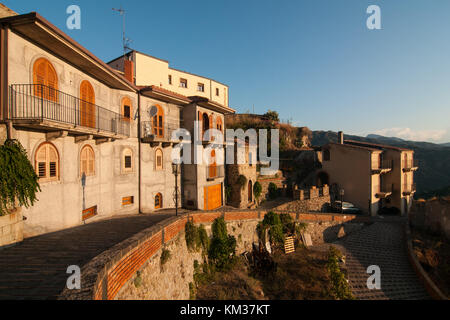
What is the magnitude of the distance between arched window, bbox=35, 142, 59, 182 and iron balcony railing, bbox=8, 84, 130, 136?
50.1 inches

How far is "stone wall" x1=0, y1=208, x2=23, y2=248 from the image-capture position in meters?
6.44

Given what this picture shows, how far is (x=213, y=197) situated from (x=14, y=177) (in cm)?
1373

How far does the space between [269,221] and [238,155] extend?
311 inches

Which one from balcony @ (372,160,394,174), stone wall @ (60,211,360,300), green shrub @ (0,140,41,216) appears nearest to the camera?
stone wall @ (60,211,360,300)

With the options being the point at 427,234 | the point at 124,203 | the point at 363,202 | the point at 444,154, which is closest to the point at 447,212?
the point at 427,234

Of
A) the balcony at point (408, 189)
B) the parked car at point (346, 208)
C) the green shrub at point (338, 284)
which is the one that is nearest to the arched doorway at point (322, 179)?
the parked car at point (346, 208)

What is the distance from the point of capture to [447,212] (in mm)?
17062

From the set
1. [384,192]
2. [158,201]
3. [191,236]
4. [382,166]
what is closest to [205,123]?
[158,201]

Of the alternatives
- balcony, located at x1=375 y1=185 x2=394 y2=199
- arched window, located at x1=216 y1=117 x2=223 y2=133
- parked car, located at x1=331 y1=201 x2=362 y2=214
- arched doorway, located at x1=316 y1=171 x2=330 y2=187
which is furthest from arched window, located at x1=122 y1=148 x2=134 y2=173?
balcony, located at x1=375 y1=185 x2=394 y2=199

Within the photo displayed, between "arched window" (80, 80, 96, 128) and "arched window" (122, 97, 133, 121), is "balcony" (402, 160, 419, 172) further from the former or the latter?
"arched window" (80, 80, 96, 128)

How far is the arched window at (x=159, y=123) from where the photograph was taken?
15014mm

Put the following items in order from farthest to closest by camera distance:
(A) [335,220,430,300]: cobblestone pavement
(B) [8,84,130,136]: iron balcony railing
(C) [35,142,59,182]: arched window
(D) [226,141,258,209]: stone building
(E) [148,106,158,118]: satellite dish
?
(D) [226,141,258,209]: stone building → (E) [148,106,158,118]: satellite dish → (A) [335,220,430,300]: cobblestone pavement → (C) [35,142,59,182]: arched window → (B) [8,84,130,136]: iron balcony railing

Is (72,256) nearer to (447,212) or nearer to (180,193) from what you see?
(180,193)

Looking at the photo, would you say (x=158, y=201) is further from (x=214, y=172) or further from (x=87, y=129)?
(x=87, y=129)
